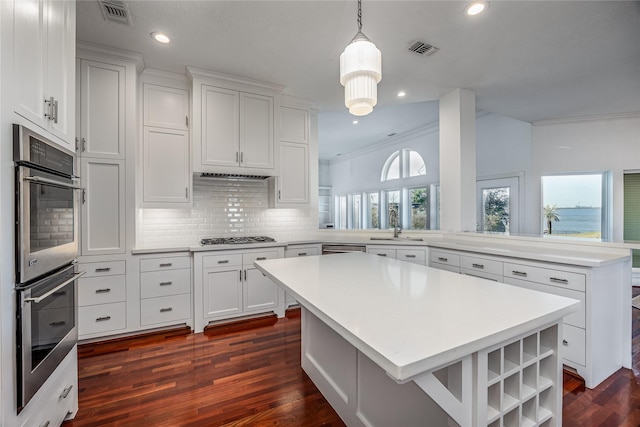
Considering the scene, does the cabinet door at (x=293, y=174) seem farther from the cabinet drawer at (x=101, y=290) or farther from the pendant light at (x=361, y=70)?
the pendant light at (x=361, y=70)

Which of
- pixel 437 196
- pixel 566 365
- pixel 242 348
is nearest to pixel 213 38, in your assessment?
pixel 242 348

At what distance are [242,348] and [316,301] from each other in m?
1.79

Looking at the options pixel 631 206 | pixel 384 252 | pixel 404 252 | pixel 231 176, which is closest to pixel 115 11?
pixel 231 176

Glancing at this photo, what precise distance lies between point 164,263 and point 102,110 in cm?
155

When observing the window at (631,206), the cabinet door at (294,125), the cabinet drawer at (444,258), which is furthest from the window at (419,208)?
the cabinet door at (294,125)

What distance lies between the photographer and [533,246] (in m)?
2.82

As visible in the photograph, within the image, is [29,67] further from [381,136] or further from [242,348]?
[381,136]

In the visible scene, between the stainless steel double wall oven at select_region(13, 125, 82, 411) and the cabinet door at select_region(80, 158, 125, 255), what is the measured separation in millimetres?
1064

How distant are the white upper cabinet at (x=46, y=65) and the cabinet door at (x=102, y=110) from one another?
1.07m

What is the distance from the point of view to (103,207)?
266 cm

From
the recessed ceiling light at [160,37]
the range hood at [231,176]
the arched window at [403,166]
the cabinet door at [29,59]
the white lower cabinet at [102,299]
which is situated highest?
the recessed ceiling light at [160,37]

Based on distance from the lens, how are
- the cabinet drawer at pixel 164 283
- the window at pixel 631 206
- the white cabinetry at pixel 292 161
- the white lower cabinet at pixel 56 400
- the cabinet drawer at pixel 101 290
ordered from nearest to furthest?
the white lower cabinet at pixel 56 400 → the cabinet drawer at pixel 101 290 → the cabinet drawer at pixel 164 283 → the white cabinetry at pixel 292 161 → the window at pixel 631 206

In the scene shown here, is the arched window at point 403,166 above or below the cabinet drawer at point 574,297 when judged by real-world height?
above

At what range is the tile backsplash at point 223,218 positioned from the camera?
10.7ft
